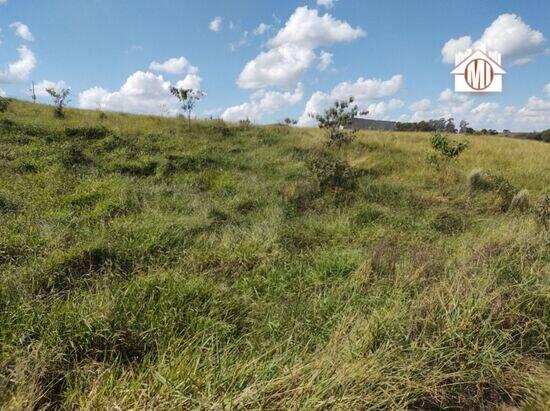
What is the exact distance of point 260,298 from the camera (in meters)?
3.86

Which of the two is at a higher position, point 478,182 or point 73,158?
point 73,158

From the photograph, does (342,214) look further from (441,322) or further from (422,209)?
(441,322)

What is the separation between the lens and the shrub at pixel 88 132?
12.4 m

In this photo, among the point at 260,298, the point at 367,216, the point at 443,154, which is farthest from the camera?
the point at 443,154

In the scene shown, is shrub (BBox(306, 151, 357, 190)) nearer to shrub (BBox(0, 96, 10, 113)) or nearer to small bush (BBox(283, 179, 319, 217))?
small bush (BBox(283, 179, 319, 217))

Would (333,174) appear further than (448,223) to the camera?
Yes

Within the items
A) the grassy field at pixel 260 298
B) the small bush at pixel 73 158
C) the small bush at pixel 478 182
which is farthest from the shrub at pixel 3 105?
the small bush at pixel 478 182

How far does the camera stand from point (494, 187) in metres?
9.91

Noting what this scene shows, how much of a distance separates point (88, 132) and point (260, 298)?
442 inches

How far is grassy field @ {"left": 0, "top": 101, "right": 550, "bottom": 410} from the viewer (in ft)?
8.13

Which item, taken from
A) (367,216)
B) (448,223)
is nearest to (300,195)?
(367,216)

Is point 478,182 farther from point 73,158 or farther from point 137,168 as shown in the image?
point 73,158

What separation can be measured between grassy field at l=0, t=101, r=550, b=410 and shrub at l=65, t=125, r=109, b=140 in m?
3.81

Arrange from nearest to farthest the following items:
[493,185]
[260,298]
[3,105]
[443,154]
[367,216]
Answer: [260,298] < [367,216] < [493,185] < [443,154] < [3,105]
